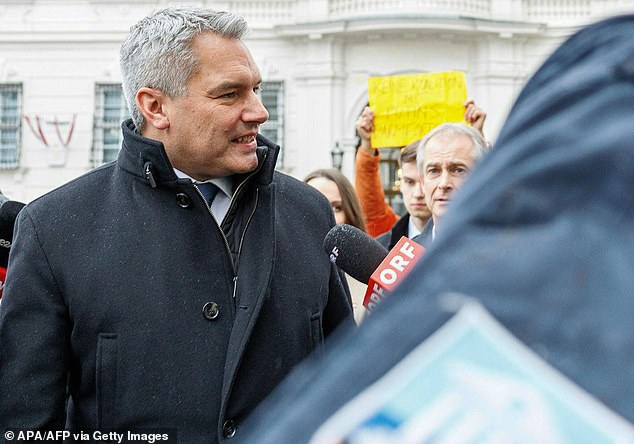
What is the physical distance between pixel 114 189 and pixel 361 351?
1.88 m

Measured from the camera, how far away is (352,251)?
258 cm

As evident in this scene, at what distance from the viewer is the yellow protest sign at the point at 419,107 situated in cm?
625

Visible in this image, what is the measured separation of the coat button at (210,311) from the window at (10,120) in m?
17.7

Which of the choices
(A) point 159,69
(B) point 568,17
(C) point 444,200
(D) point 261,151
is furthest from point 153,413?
(B) point 568,17

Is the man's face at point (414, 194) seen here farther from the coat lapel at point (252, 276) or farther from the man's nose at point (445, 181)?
the coat lapel at point (252, 276)

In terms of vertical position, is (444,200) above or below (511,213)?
below

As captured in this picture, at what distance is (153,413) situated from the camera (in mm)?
2260

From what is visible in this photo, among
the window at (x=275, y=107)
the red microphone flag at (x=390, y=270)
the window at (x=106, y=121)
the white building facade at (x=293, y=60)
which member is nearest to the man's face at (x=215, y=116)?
the red microphone flag at (x=390, y=270)

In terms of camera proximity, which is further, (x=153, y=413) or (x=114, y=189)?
(x=114, y=189)

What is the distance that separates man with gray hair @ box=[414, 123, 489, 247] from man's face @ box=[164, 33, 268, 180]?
3.90 feet

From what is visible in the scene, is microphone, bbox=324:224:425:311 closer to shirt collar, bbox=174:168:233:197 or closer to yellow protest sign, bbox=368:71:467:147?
shirt collar, bbox=174:168:233:197

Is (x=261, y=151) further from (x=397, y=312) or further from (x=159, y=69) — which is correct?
(x=397, y=312)

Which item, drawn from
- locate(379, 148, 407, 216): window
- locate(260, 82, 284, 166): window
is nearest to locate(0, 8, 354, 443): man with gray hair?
locate(379, 148, 407, 216): window

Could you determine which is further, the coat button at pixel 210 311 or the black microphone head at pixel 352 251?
the black microphone head at pixel 352 251
